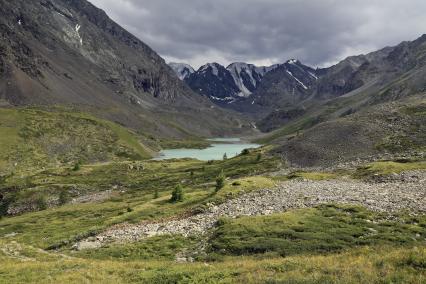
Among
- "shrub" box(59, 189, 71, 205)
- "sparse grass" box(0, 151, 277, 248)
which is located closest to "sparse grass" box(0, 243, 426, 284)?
"sparse grass" box(0, 151, 277, 248)

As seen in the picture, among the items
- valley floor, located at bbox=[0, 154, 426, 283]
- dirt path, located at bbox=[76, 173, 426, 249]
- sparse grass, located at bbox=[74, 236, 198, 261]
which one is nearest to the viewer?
valley floor, located at bbox=[0, 154, 426, 283]

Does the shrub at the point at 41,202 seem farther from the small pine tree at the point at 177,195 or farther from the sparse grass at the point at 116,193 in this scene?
the small pine tree at the point at 177,195

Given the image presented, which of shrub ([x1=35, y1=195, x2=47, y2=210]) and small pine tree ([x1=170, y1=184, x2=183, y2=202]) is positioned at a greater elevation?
small pine tree ([x1=170, y1=184, x2=183, y2=202])

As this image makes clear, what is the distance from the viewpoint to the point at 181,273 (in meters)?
23.6

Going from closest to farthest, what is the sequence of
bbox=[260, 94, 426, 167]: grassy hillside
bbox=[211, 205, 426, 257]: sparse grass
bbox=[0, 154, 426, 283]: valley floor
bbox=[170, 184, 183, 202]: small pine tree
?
bbox=[0, 154, 426, 283]: valley floor < bbox=[211, 205, 426, 257]: sparse grass < bbox=[170, 184, 183, 202]: small pine tree < bbox=[260, 94, 426, 167]: grassy hillside

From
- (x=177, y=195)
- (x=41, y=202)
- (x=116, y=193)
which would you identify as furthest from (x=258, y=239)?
(x=41, y=202)

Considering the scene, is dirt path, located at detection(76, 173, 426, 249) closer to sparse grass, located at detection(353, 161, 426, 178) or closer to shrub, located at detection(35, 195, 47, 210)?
sparse grass, located at detection(353, 161, 426, 178)

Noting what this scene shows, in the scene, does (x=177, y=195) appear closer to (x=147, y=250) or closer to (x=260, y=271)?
(x=147, y=250)

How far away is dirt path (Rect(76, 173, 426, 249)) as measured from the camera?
4138 centimetres

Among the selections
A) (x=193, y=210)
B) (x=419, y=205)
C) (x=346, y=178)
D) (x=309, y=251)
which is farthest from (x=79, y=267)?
(x=346, y=178)

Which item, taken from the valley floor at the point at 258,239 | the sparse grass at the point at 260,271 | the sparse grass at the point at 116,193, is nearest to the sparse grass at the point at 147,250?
the valley floor at the point at 258,239

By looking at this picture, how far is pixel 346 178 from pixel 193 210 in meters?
29.5

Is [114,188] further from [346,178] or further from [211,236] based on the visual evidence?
[211,236]

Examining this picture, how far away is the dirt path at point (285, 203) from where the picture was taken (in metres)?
41.4
